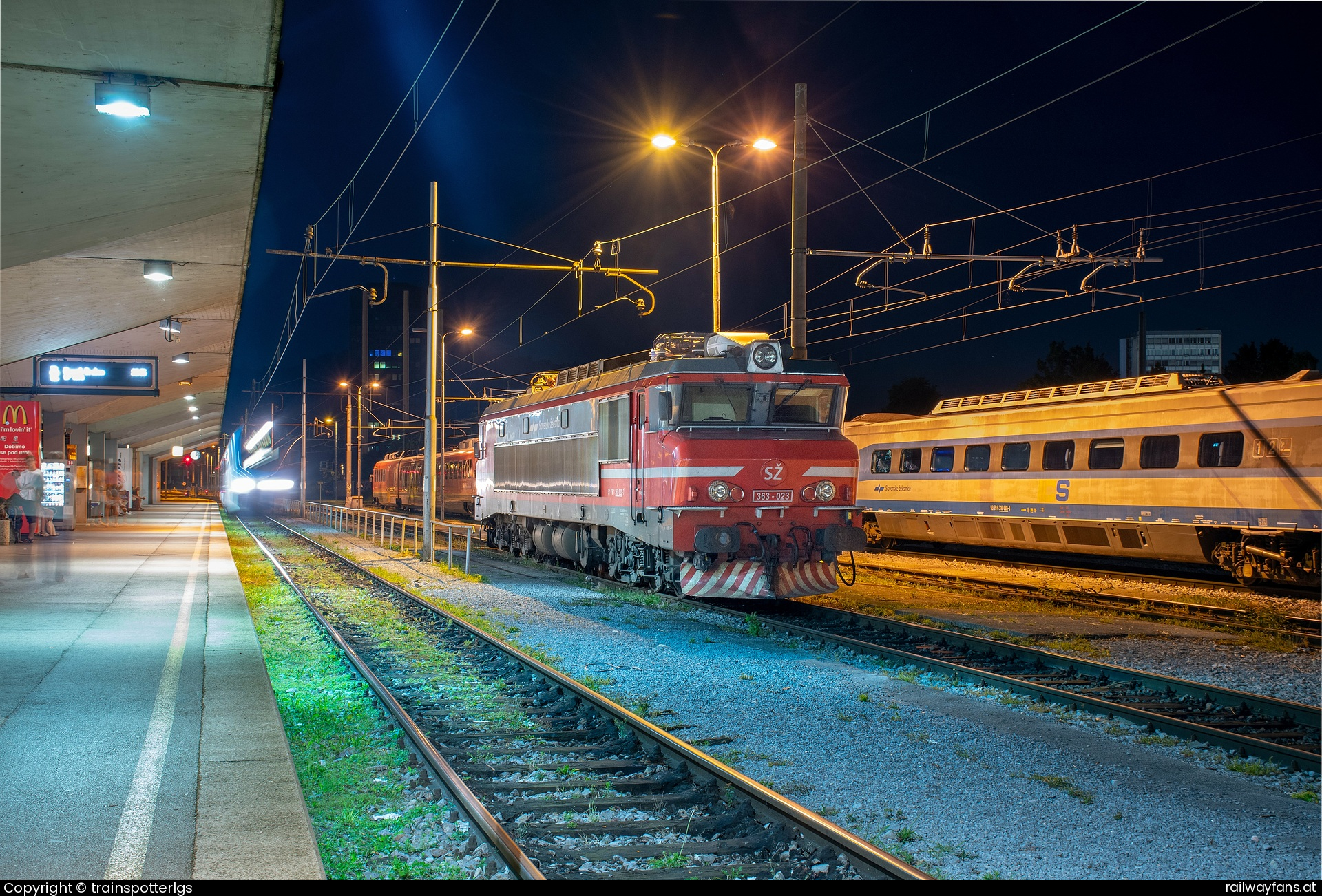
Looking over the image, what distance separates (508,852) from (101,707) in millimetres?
4226

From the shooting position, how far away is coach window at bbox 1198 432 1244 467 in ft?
53.1

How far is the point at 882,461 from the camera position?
2575 cm

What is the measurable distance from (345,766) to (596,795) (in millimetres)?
1843

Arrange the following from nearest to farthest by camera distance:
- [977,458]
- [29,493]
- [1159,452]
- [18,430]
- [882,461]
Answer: [1159,452] < [977,458] < [18,430] < [29,493] < [882,461]

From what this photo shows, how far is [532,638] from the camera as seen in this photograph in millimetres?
12125

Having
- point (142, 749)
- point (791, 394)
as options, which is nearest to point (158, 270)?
point (791, 394)

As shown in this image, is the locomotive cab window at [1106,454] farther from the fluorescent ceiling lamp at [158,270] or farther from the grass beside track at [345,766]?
the fluorescent ceiling lamp at [158,270]

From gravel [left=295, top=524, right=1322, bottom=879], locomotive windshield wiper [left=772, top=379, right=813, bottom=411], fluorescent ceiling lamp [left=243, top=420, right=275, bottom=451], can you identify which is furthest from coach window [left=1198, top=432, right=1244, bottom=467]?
fluorescent ceiling lamp [left=243, top=420, right=275, bottom=451]

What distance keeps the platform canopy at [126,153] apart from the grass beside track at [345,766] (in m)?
5.21

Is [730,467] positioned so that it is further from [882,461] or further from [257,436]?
[257,436]

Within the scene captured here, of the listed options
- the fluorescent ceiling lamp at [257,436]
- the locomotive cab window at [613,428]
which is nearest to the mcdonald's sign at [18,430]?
the locomotive cab window at [613,428]

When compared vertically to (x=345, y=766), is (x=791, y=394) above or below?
above

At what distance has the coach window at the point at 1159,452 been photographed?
683 inches

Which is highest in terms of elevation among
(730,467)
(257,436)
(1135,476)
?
(257,436)
